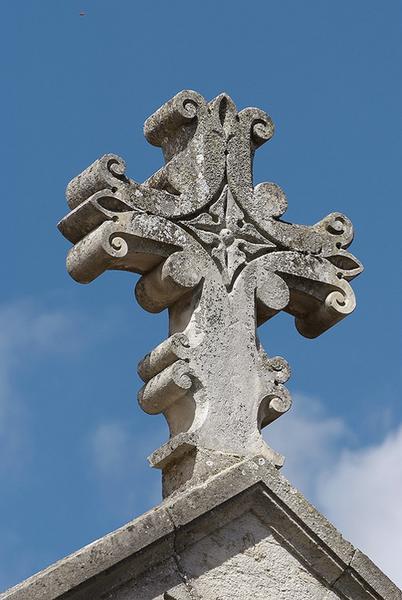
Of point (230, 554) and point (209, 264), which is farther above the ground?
point (209, 264)

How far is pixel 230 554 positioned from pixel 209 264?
1.71 meters

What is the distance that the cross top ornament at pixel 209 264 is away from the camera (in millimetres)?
10430

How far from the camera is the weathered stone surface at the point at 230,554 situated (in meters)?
9.40

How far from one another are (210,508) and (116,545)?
669mm

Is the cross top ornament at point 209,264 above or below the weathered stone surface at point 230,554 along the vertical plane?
above

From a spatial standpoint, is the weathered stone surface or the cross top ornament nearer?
the weathered stone surface

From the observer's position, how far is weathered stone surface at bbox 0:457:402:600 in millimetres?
9398

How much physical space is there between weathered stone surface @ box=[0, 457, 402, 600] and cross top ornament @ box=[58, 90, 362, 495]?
0.81 ft

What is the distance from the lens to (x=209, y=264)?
10852 mm

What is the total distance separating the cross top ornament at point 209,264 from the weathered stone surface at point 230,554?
0.81ft

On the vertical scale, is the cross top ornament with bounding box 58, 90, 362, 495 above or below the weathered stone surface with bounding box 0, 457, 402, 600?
above

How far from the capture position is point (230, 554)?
998 cm

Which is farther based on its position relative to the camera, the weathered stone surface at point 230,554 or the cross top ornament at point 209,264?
the cross top ornament at point 209,264

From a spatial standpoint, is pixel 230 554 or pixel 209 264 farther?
pixel 209 264
